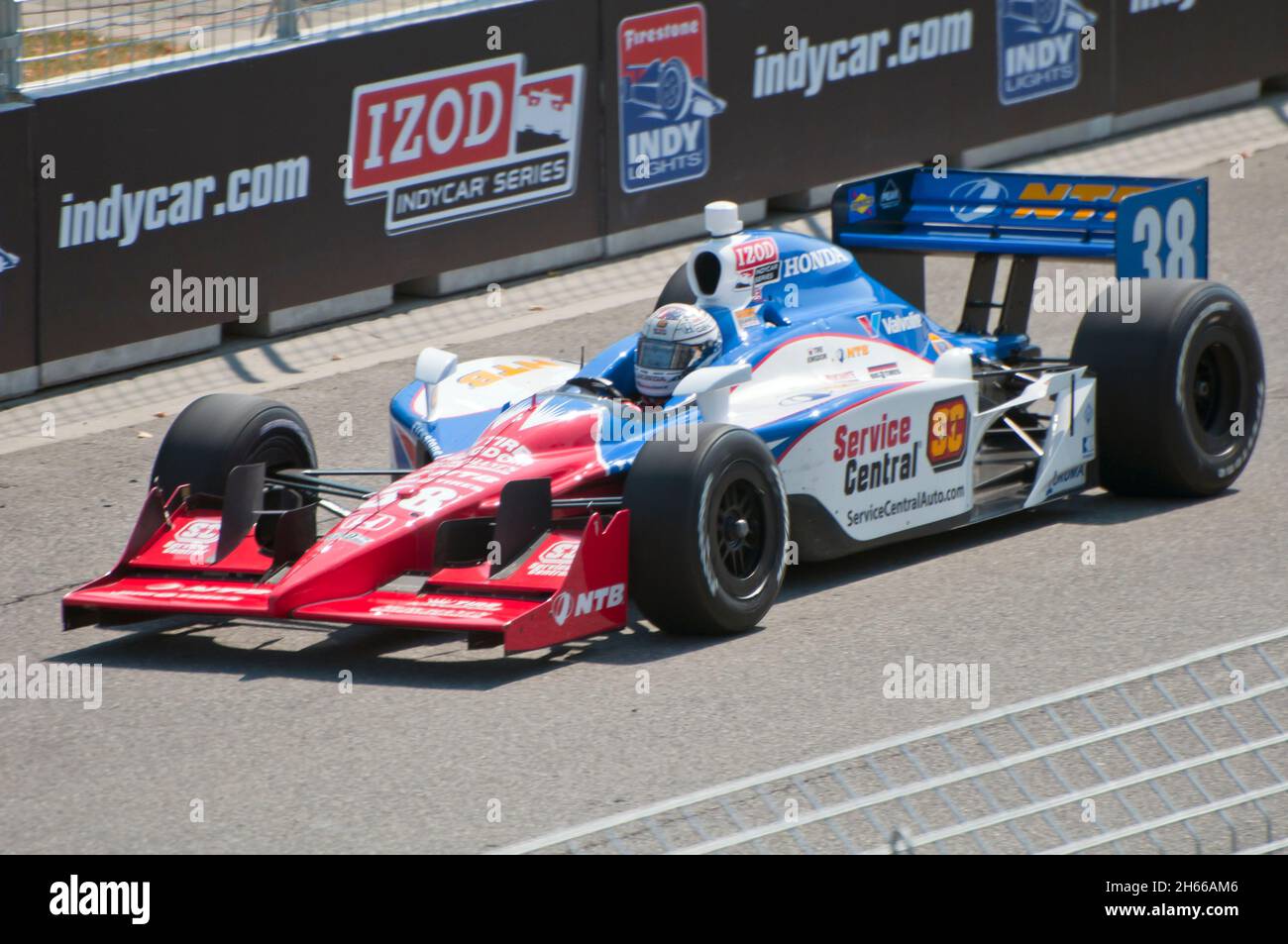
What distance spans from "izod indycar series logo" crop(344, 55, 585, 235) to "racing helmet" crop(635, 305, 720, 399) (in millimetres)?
4147

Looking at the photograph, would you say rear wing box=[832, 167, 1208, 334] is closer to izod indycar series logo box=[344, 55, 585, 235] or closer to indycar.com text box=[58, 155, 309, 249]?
izod indycar series logo box=[344, 55, 585, 235]

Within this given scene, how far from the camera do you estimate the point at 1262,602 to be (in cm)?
746

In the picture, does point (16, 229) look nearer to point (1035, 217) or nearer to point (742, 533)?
point (742, 533)

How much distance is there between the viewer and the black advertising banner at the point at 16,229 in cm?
1018

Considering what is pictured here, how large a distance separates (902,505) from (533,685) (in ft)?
6.46

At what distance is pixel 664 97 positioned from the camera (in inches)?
506

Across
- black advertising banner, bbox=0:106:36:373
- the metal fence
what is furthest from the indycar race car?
the metal fence

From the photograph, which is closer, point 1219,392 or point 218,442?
point 218,442

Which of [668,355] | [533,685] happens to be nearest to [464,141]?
[668,355]

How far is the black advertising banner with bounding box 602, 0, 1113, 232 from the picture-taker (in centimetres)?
1281

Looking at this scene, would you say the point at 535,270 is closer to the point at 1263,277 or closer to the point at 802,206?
the point at 802,206

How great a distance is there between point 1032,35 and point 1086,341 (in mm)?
6709

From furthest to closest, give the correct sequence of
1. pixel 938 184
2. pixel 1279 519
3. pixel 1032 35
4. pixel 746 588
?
1. pixel 1032 35
2. pixel 938 184
3. pixel 1279 519
4. pixel 746 588

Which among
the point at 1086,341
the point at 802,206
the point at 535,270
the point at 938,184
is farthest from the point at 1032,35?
the point at 1086,341
